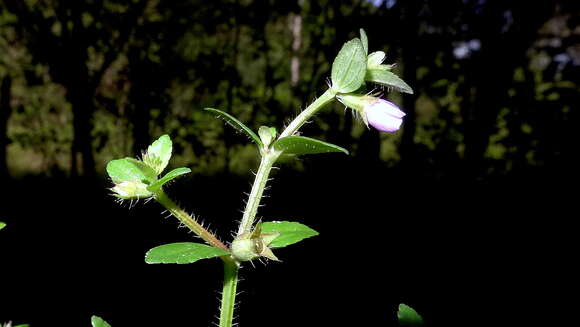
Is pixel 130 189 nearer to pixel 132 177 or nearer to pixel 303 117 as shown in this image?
pixel 132 177

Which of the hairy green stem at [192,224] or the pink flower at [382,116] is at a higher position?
the pink flower at [382,116]

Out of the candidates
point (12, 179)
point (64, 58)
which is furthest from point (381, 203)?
point (12, 179)

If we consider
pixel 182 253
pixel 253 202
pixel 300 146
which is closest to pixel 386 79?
pixel 300 146

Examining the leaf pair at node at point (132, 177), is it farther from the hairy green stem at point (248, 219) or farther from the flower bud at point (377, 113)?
the flower bud at point (377, 113)

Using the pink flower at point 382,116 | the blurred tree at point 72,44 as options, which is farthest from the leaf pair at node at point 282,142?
the blurred tree at point 72,44

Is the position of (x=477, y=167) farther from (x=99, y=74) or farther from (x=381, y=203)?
(x=99, y=74)

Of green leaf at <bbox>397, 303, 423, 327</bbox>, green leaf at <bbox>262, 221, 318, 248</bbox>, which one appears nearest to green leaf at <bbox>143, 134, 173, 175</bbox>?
green leaf at <bbox>262, 221, 318, 248</bbox>

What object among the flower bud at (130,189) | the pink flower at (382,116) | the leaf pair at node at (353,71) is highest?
the leaf pair at node at (353,71)

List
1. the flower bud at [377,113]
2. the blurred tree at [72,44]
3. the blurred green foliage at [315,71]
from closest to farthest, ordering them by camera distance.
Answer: the flower bud at [377,113] < the blurred green foliage at [315,71] < the blurred tree at [72,44]

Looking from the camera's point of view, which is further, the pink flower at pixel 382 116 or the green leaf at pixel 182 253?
the pink flower at pixel 382 116
